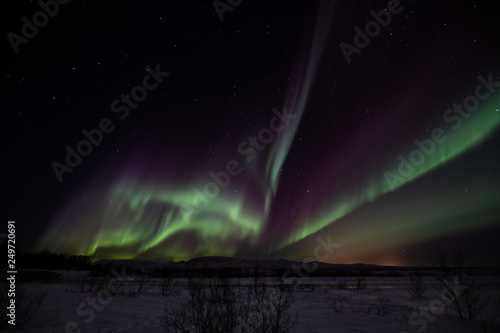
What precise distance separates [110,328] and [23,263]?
310ft

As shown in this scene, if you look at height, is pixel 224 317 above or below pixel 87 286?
below

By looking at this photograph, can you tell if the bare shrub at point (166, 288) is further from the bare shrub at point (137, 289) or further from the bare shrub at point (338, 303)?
the bare shrub at point (338, 303)

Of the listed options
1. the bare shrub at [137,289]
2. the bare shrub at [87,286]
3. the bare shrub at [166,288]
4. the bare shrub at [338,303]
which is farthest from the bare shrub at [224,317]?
the bare shrub at [87,286]

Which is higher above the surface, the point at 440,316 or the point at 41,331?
the point at 440,316

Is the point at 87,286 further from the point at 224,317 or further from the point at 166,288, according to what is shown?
the point at 224,317

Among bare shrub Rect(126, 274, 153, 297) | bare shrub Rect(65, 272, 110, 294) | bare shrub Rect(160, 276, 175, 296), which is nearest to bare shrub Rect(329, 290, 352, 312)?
bare shrub Rect(160, 276, 175, 296)

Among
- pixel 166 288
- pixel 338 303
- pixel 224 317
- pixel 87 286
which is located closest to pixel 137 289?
pixel 166 288

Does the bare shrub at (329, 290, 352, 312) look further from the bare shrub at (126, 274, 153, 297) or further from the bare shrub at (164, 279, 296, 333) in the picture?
the bare shrub at (126, 274, 153, 297)

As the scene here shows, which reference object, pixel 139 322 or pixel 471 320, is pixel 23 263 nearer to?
pixel 139 322

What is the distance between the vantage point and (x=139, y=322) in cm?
921

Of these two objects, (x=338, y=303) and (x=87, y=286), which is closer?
(x=338, y=303)

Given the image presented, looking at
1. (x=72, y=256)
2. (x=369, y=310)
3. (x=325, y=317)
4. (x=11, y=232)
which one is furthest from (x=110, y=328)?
(x=72, y=256)

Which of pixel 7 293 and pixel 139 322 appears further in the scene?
pixel 139 322

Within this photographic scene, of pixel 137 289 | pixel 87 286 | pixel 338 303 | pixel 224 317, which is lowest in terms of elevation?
pixel 224 317
